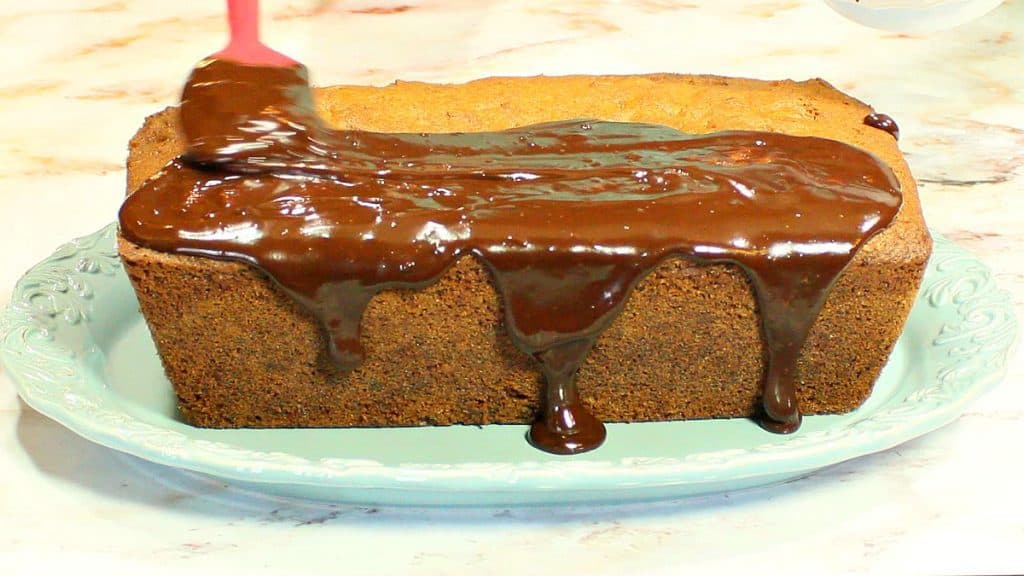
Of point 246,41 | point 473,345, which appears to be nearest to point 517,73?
point 246,41

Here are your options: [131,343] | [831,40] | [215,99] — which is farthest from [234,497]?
[831,40]

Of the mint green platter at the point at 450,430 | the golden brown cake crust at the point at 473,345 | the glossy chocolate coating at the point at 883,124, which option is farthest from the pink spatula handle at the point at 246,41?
the glossy chocolate coating at the point at 883,124

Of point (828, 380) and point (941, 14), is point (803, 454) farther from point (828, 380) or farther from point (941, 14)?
point (941, 14)

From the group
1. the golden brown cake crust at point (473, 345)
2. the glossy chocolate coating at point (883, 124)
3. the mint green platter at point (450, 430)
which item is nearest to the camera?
the mint green platter at point (450, 430)

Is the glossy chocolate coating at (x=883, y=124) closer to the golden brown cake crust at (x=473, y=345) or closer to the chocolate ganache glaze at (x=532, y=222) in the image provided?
the golden brown cake crust at (x=473, y=345)

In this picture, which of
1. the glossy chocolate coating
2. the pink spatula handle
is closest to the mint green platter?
the glossy chocolate coating
